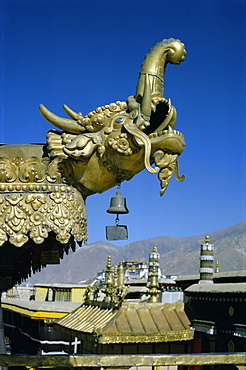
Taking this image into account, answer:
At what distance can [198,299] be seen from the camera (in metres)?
9.44

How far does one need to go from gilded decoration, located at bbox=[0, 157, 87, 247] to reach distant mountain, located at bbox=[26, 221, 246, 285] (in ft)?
241

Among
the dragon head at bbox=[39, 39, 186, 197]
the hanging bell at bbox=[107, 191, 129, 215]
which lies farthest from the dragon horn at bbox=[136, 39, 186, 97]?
the hanging bell at bbox=[107, 191, 129, 215]

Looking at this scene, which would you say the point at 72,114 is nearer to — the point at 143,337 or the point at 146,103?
the point at 146,103

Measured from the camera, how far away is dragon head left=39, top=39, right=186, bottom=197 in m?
2.50

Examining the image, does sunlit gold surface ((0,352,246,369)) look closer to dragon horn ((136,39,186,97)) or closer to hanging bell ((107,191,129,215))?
hanging bell ((107,191,129,215))

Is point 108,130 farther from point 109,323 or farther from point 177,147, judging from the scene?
point 109,323

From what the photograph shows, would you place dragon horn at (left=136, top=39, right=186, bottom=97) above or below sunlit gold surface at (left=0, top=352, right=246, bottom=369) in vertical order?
above

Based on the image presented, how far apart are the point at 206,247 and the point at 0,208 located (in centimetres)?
1456

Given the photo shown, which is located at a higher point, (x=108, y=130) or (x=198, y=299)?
(x=108, y=130)

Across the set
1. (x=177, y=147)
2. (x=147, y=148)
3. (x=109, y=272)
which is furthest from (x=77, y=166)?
(x=109, y=272)

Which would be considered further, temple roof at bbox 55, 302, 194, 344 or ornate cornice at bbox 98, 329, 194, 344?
temple roof at bbox 55, 302, 194, 344

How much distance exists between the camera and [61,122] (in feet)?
8.39

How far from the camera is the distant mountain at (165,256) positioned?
8503 centimetres

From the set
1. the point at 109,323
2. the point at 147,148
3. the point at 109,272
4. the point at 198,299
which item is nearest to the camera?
the point at 147,148
